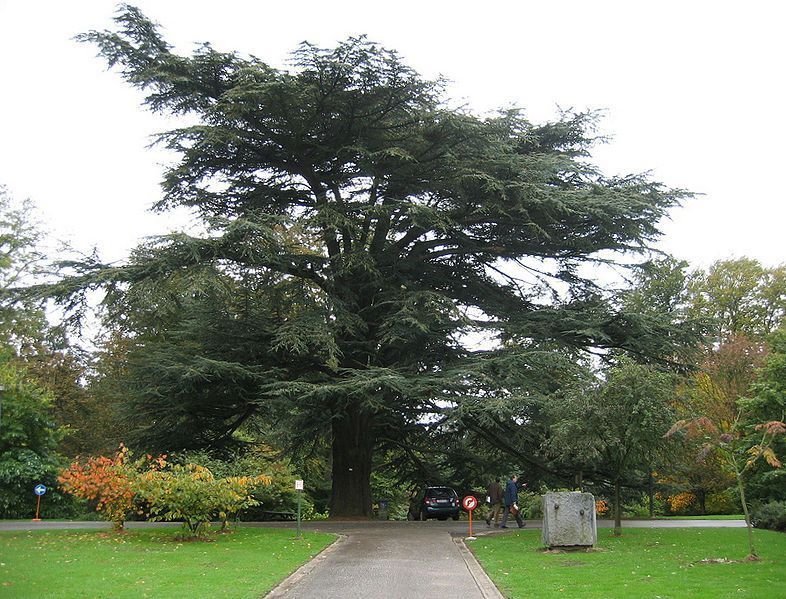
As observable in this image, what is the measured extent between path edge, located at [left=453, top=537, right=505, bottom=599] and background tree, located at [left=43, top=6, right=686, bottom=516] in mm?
5143

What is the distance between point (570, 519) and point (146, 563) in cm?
805

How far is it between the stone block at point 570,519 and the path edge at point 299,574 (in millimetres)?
4433

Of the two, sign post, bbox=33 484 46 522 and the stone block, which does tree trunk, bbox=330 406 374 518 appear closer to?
sign post, bbox=33 484 46 522

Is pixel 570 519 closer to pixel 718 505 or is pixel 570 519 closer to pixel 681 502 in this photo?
pixel 718 505

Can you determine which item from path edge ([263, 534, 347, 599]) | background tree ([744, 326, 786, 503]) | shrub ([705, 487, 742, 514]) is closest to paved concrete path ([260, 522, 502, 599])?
path edge ([263, 534, 347, 599])

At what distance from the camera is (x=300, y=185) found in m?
24.0

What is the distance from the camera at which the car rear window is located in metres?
26.7

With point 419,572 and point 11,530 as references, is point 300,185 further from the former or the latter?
point 419,572

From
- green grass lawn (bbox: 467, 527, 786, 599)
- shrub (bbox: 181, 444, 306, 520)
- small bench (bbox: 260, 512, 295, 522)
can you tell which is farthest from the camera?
small bench (bbox: 260, 512, 295, 522)

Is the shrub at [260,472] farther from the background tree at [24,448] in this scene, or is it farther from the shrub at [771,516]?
the shrub at [771,516]

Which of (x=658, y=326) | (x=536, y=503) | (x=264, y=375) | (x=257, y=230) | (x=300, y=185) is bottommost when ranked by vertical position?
(x=536, y=503)

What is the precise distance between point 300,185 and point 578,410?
1184cm

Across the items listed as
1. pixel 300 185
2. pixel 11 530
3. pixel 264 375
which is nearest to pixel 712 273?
pixel 300 185

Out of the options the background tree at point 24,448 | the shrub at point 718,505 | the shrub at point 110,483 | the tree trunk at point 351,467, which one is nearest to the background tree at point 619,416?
the tree trunk at point 351,467
